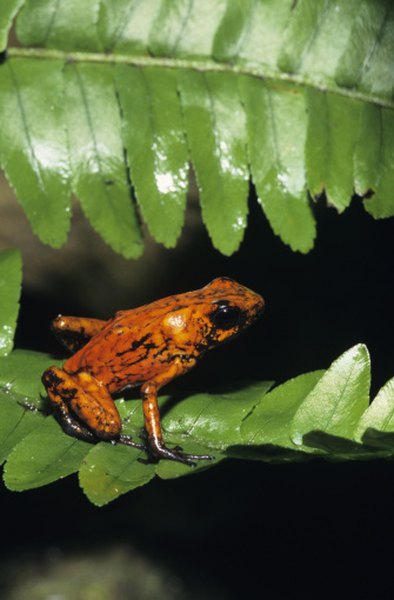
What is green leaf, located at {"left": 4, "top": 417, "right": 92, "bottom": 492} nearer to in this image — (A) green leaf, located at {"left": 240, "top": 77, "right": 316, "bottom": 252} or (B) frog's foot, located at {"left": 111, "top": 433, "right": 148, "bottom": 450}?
(B) frog's foot, located at {"left": 111, "top": 433, "right": 148, "bottom": 450}

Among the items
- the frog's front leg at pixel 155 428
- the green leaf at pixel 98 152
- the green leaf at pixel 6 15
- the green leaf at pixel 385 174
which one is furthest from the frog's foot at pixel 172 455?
the green leaf at pixel 6 15

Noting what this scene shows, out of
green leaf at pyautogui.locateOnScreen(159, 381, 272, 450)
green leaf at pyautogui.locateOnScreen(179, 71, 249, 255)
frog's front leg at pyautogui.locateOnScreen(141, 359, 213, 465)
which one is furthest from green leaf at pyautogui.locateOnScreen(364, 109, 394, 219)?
frog's front leg at pyautogui.locateOnScreen(141, 359, 213, 465)

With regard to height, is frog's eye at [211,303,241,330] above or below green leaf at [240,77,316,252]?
below

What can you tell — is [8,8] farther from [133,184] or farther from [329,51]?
[329,51]

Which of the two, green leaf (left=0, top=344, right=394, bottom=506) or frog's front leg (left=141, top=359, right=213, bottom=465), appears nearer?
green leaf (left=0, top=344, right=394, bottom=506)

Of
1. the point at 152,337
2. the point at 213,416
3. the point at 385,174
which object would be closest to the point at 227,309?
the point at 152,337

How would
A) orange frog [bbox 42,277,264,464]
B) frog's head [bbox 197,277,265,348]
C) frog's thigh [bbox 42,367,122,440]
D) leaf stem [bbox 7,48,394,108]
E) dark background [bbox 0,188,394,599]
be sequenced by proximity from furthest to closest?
dark background [bbox 0,188,394,599] < frog's head [bbox 197,277,265,348] < orange frog [bbox 42,277,264,464] < leaf stem [bbox 7,48,394,108] < frog's thigh [bbox 42,367,122,440]

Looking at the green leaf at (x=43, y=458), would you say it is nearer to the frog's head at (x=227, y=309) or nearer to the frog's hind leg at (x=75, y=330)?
the frog's hind leg at (x=75, y=330)

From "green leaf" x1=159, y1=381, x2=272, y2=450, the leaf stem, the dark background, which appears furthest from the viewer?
the dark background
